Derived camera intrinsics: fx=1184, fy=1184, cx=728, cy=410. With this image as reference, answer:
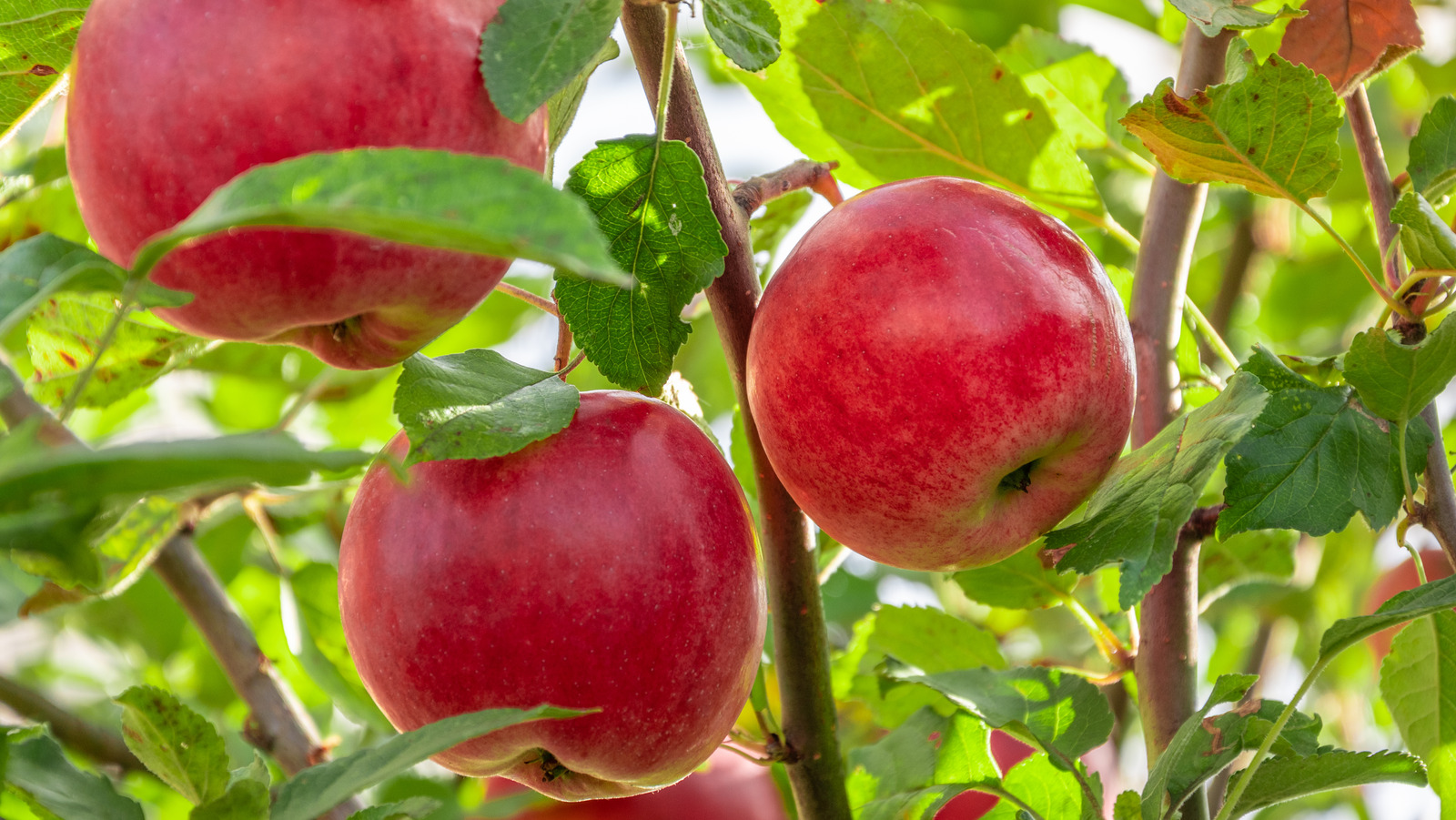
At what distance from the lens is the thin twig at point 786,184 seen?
2.64 feet

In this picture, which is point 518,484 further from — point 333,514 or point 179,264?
point 333,514

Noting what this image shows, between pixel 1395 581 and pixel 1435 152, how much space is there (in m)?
1.17

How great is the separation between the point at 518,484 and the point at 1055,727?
0.44 metres

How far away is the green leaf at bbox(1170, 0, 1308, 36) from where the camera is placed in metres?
0.71

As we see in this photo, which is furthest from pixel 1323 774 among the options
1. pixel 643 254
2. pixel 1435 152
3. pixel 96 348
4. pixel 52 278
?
pixel 96 348

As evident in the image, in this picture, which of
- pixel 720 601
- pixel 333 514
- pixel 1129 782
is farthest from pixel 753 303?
pixel 1129 782

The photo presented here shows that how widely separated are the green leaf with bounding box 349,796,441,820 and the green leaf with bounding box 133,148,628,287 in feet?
0.99

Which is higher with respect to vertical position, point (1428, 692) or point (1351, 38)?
point (1351, 38)

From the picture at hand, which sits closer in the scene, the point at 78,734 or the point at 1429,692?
the point at 1429,692

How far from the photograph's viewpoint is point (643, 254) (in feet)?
2.31

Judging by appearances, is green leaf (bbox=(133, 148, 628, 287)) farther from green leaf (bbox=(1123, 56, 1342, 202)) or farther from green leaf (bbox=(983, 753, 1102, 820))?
green leaf (bbox=(983, 753, 1102, 820))

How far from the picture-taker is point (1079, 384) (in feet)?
2.37

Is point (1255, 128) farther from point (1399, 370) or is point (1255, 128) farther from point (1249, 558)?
point (1249, 558)

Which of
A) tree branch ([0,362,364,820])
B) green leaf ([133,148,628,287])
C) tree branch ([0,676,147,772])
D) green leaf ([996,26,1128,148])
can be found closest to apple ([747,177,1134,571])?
green leaf ([133,148,628,287])
